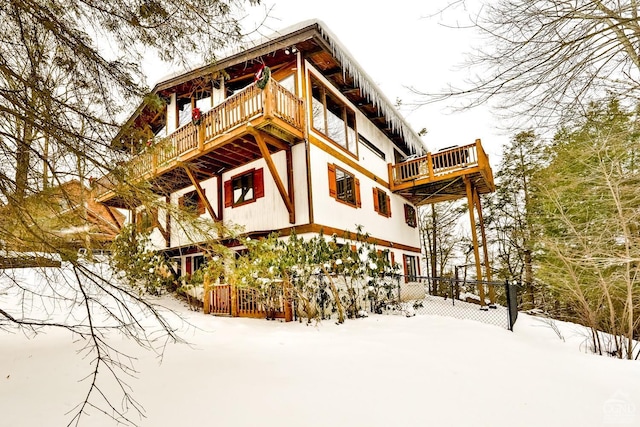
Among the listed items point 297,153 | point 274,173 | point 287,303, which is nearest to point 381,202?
point 297,153

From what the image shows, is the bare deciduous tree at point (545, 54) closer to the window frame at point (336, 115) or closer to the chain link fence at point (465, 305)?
the chain link fence at point (465, 305)

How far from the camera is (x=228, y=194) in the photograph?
1124 centimetres

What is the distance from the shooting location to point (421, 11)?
3039 mm

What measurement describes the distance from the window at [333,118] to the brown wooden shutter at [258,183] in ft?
7.05

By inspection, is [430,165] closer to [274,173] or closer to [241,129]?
[274,173]

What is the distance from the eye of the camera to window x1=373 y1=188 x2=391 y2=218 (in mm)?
13067

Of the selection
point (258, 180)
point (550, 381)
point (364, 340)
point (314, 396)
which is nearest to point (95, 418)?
point (314, 396)

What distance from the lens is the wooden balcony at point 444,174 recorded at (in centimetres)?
1199

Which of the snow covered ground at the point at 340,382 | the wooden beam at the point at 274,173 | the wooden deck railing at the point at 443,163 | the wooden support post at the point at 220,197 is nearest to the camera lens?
the snow covered ground at the point at 340,382

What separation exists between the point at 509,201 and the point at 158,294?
18.2 meters

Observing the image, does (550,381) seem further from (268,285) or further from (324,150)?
(324,150)

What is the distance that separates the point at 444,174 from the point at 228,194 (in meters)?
7.76

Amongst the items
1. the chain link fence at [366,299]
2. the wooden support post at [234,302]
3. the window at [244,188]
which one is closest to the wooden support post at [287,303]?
the chain link fence at [366,299]

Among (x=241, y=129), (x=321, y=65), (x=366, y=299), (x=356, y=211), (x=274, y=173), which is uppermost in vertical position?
(x=321, y=65)
